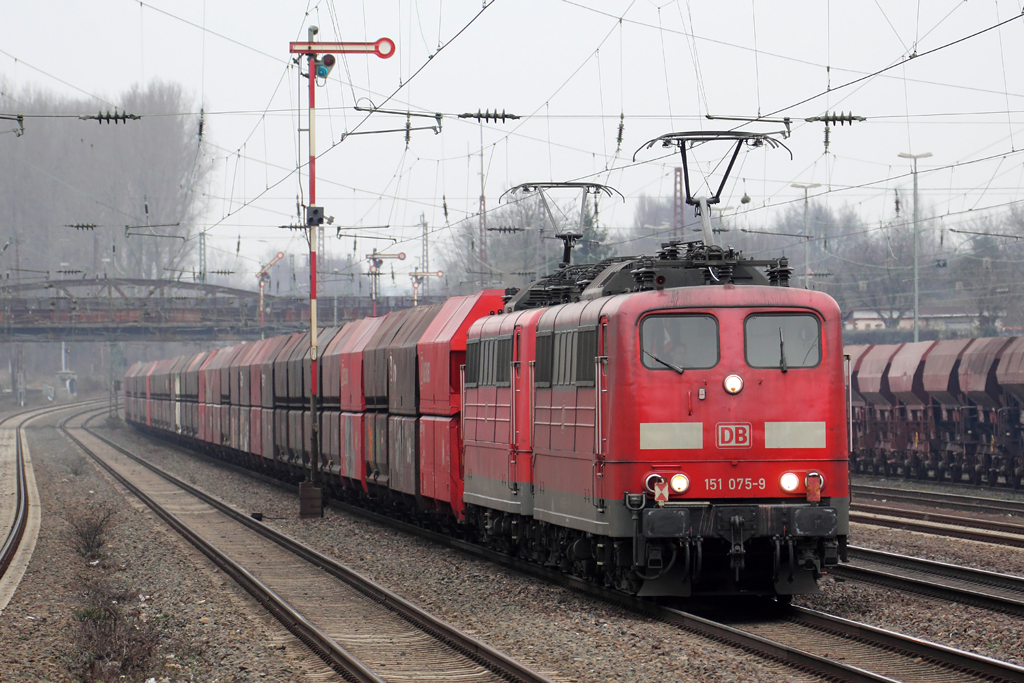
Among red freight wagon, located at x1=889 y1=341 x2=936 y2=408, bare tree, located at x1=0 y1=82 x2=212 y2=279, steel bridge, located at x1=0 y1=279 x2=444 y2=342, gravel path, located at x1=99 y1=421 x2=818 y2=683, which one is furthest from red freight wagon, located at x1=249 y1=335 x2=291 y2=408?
bare tree, located at x1=0 y1=82 x2=212 y2=279

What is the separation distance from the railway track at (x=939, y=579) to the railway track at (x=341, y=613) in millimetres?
5462

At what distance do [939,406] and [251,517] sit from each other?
19943 millimetres

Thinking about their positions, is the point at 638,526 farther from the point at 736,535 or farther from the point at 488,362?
the point at 488,362

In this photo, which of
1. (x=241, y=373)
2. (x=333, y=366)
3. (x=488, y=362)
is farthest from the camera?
(x=241, y=373)

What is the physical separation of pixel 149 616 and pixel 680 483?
620 cm

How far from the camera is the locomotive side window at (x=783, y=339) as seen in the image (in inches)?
489

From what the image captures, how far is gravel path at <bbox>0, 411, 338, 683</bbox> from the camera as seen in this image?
35.9 ft

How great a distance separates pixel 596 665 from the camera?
33.7ft

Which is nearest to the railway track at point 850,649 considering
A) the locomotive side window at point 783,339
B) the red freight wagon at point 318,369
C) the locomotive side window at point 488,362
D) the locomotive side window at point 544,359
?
the locomotive side window at point 783,339

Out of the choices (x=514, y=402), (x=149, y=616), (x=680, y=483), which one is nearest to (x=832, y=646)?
(x=680, y=483)

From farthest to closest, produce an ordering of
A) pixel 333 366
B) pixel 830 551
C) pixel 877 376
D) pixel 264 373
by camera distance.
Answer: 1. pixel 877 376
2. pixel 264 373
3. pixel 333 366
4. pixel 830 551

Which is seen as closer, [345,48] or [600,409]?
[600,409]

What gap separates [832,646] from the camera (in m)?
10.8

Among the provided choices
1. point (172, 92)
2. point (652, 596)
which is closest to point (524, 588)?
point (652, 596)
